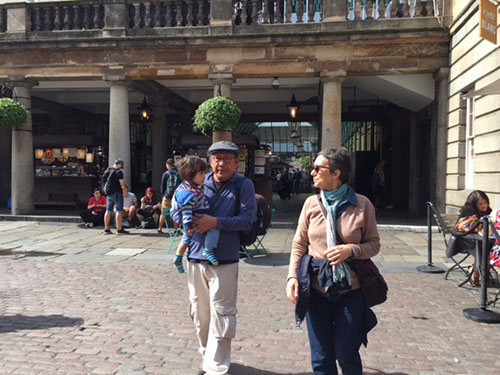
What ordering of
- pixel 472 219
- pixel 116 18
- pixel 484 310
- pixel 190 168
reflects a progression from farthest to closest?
pixel 116 18 → pixel 472 219 → pixel 484 310 → pixel 190 168

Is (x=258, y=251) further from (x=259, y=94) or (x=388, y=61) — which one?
(x=259, y=94)

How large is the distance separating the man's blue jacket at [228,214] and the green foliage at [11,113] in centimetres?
1067

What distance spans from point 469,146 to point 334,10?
15.2 ft

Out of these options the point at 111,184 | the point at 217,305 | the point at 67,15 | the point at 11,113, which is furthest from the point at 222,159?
the point at 67,15

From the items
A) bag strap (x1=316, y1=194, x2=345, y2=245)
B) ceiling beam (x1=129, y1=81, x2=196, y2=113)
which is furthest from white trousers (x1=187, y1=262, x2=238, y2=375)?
ceiling beam (x1=129, y1=81, x2=196, y2=113)

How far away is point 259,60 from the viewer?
1152cm

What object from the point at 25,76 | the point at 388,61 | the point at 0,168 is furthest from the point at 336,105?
the point at 0,168

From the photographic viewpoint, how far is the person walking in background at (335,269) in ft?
8.34

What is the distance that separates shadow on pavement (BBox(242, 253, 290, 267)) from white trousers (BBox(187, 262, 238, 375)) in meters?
4.01

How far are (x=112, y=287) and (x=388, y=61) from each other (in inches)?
340

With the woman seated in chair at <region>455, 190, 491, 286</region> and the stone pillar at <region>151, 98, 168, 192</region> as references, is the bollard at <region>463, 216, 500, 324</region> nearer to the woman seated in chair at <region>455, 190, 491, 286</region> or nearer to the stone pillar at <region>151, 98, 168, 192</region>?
the woman seated in chair at <region>455, 190, 491, 286</region>

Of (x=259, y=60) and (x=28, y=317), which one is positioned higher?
(x=259, y=60)

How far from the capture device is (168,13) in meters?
11.9

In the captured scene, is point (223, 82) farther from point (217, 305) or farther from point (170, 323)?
point (217, 305)
